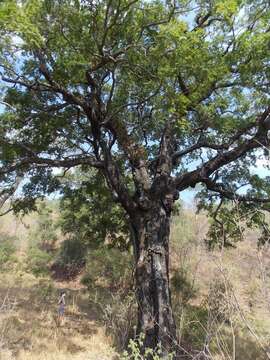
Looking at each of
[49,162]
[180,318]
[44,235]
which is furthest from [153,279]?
[44,235]

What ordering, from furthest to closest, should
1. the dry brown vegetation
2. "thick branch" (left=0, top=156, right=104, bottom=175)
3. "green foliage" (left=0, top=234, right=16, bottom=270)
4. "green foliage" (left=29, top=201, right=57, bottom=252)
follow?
"green foliage" (left=29, top=201, right=57, bottom=252), "green foliage" (left=0, top=234, right=16, bottom=270), "thick branch" (left=0, top=156, right=104, bottom=175), the dry brown vegetation

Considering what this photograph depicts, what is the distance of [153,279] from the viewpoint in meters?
8.20

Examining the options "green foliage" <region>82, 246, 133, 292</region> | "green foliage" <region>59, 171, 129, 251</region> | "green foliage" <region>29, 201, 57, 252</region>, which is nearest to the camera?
"green foliage" <region>59, 171, 129, 251</region>

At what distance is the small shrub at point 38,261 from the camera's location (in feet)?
73.9

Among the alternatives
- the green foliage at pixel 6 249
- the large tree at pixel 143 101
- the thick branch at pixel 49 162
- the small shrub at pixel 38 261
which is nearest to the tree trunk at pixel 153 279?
the large tree at pixel 143 101

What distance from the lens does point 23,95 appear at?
9.19 meters

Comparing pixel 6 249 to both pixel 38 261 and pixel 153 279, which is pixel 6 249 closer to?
pixel 38 261

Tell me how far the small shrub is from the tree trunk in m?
15.0

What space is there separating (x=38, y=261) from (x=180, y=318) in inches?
628

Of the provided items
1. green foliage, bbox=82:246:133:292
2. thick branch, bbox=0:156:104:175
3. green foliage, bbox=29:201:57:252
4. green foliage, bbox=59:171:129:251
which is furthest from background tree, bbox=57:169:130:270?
green foliage, bbox=29:201:57:252

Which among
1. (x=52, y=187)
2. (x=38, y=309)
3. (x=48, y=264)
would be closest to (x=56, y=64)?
(x=52, y=187)

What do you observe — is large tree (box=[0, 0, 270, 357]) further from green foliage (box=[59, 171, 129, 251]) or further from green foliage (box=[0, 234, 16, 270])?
green foliage (box=[0, 234, 16, 270])

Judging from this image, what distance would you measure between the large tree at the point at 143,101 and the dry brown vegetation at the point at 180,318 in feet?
4.39

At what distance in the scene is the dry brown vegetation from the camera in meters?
3.51
